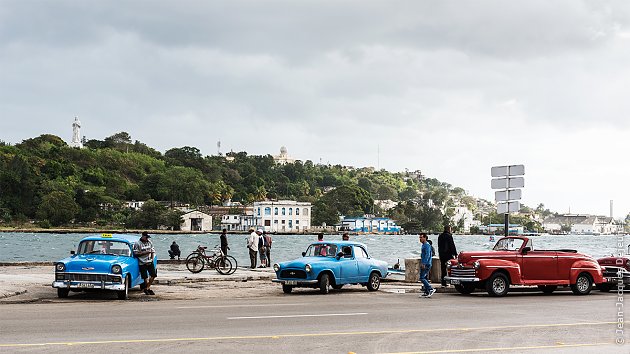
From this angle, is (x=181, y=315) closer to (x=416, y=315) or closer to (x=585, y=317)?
(x=416, y=315)

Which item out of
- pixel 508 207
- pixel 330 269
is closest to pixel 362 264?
pixel 330 269

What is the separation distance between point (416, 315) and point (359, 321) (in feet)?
6.97

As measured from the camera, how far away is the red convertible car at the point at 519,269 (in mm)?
25906

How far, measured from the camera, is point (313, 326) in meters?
16.6

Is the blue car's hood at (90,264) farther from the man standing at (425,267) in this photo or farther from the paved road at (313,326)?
the man standing at (425,267)

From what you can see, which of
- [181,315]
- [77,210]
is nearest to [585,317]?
[181,315]

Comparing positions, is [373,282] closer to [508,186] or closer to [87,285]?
[508,186]

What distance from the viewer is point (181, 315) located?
738 inches

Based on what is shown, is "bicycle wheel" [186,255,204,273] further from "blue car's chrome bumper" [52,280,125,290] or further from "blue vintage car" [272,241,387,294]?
"blue car's chrome bumper" [52,280,125,290]

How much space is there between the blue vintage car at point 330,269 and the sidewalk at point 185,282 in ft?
3.28

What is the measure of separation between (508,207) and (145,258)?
13800mm

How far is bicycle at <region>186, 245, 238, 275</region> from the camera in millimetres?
35156

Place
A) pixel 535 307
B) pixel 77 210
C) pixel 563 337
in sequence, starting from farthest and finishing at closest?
pixel 77 210 < pixel 535 307 < pixel 563 337

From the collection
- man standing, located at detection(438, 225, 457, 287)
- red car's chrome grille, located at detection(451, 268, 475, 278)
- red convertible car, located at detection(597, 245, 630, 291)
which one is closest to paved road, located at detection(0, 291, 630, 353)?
red car's chrome grille, located at detection(451, 268, 475, 278)
